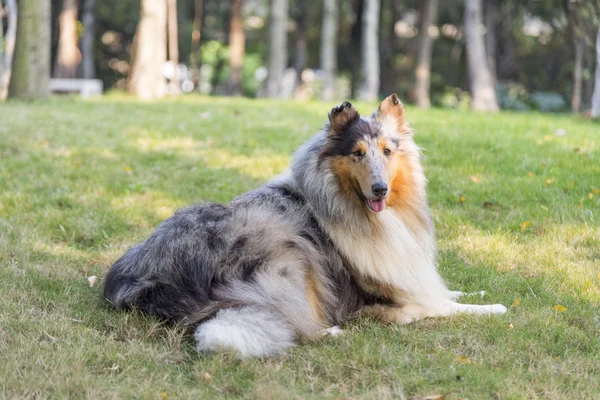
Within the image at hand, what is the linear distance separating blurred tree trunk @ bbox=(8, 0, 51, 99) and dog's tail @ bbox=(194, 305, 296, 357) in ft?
45.7

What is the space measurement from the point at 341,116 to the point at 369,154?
36cm

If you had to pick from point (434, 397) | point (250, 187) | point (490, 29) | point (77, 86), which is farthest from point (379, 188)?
point (490, 29)

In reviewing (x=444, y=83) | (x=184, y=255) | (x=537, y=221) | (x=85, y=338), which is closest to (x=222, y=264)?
(x=184, y=255)

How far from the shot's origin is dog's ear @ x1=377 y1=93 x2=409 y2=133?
5070 millimetres

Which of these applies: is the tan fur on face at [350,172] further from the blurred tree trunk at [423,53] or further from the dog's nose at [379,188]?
the blurred tree trunk at [423,53]

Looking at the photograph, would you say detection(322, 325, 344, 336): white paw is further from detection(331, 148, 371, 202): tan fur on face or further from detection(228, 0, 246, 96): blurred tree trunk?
detection(228, 0, 246, 96): blurred tree trunk

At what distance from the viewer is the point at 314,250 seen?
4.85m

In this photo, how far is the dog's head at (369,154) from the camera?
4738 mm

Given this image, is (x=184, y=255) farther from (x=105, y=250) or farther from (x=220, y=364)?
(x=105, y=250)

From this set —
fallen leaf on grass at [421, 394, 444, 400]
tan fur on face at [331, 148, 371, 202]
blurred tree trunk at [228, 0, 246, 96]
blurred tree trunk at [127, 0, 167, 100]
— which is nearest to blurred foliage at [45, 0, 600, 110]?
blurred tree trunk at [228, 0, 246, 96]

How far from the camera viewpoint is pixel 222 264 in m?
4.48

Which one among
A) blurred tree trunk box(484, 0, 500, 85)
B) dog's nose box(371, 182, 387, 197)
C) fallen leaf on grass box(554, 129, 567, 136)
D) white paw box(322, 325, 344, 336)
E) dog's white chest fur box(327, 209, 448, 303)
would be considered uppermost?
blurred tree trunk box(484, 0, 500, 85)

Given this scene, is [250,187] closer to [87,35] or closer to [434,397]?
[434,397]

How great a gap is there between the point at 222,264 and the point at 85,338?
1.00 metres
